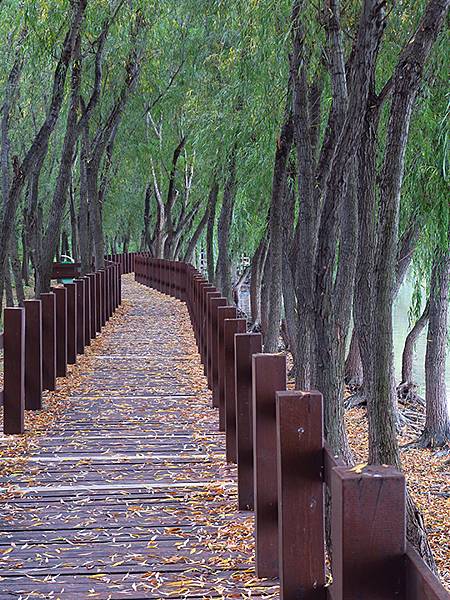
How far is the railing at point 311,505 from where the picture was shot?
2.33 meters

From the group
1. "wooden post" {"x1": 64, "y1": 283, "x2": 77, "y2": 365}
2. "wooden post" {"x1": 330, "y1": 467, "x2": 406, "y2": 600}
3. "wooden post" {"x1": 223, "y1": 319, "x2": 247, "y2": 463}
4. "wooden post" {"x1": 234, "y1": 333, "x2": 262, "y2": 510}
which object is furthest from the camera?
"wooden post" {"x1": 64, "y1": 283, "x2": 77, "y2": 365}

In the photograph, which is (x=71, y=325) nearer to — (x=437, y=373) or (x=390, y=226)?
(x=437, y=373)

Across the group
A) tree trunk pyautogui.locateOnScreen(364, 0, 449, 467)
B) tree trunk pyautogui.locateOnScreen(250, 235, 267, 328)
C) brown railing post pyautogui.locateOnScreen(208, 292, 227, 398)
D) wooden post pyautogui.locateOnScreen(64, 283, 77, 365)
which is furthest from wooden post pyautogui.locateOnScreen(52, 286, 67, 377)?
tree trunk pyautogui.locateOnScreen(250, 235, 267, 328)

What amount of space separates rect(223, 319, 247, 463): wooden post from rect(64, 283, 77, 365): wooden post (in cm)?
521

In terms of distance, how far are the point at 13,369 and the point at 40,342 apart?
1.07 m

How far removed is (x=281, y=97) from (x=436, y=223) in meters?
2.70

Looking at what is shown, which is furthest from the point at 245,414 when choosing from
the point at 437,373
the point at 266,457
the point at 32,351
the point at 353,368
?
the point at 353,368

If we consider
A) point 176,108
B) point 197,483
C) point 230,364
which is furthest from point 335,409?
point 176,108

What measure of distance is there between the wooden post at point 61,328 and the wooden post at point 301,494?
22.9 feet

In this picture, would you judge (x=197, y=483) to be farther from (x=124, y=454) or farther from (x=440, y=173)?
(x=440, y=173)

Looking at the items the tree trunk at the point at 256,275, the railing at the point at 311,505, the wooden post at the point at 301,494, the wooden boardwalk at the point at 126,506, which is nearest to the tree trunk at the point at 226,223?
the tree trunk at the point at 256,275

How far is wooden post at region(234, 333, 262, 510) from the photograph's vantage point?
17.9 feet

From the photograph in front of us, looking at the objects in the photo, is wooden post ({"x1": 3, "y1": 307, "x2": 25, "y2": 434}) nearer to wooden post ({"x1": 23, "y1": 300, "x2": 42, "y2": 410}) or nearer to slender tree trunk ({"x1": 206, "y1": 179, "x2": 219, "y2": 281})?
wooden post ({"x1": 23, "y1": 300, "x2": 42, "y2": 410})

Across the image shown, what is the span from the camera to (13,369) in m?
7.57
